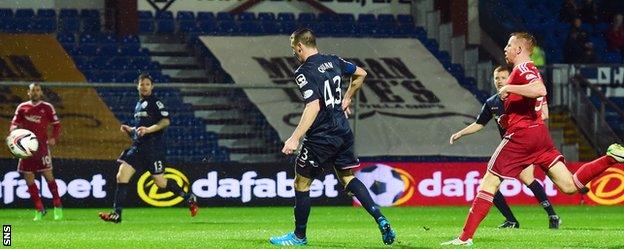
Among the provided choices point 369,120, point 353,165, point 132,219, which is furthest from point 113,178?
point 353,165

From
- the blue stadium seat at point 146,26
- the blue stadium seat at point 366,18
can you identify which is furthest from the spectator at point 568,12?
the blue stadium seat at point 146,26

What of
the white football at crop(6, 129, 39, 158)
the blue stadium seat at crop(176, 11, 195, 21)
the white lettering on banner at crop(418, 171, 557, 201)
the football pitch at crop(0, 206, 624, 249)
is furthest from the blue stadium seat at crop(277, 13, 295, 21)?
the white football at crop(6, 129, 39, 158)

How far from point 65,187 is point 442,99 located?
372 inches

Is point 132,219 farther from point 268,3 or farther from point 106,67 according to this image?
point 268,3

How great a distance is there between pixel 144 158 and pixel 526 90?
7.82m

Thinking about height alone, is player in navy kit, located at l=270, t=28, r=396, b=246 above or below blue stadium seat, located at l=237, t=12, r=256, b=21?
above

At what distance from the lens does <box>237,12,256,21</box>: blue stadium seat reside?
30156 millimetres

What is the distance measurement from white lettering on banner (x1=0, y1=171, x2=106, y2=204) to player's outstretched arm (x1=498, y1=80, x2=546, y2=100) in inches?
441

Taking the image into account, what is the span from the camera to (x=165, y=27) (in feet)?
95.8

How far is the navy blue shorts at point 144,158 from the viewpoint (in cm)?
1775

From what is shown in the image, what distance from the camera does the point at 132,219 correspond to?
18.3 metres

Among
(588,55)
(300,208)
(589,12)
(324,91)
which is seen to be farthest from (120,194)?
(589,12)

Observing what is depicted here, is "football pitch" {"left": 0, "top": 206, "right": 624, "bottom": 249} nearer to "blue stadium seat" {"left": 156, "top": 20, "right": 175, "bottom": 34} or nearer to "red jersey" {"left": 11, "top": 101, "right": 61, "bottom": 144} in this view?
"red jersey" {"left": 11, "top": 101, "right": 61, "bottom": 144}

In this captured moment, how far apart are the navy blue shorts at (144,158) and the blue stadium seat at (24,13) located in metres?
11.2
